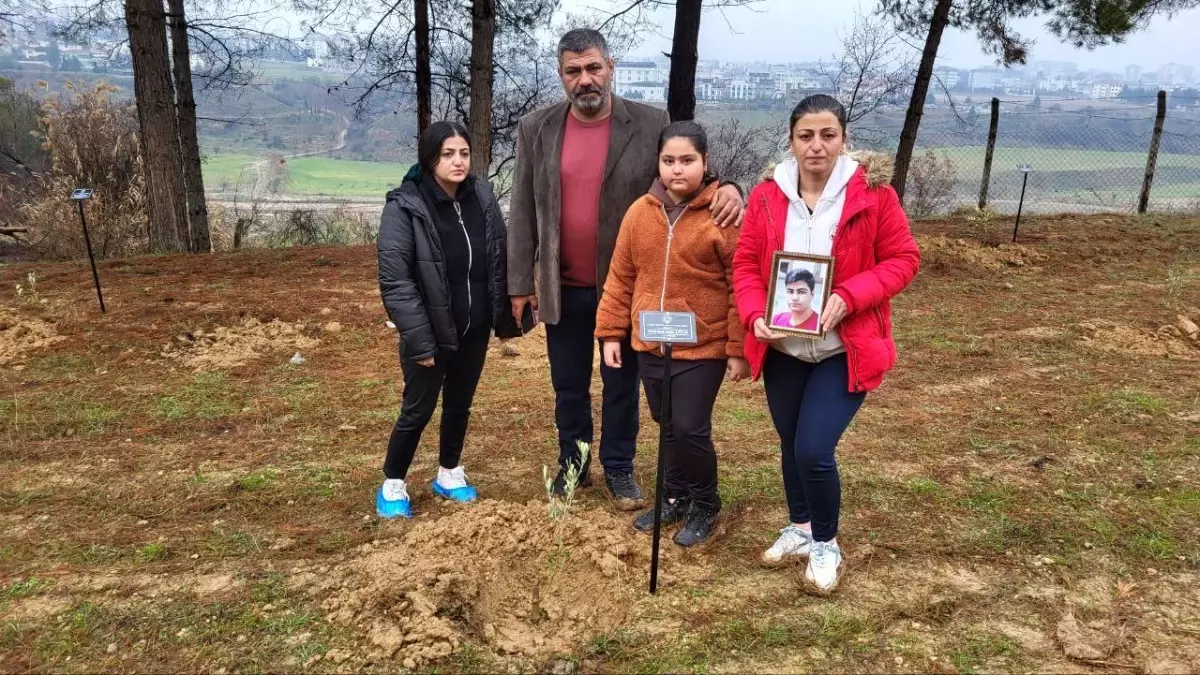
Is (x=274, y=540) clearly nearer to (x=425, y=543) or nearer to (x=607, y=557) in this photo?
(x=425, y=543)

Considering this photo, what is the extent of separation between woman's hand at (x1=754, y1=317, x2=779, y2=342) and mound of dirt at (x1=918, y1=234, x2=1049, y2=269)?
750 centimetres

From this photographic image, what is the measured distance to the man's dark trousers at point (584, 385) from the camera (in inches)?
131

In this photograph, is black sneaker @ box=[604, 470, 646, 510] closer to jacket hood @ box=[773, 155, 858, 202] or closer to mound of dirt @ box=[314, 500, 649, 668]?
mound of dirt @ box=[314, 500, 649, 668]

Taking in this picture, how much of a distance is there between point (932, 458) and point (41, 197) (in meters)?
14.7

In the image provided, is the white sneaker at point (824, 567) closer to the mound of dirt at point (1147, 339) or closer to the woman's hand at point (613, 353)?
the woman's hand at point (613, 353)

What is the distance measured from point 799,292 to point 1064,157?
16.5 meters

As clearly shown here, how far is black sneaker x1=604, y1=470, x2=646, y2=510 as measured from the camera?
352 cm

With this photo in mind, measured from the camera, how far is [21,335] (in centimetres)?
610

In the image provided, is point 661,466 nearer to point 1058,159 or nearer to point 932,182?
point 932,182

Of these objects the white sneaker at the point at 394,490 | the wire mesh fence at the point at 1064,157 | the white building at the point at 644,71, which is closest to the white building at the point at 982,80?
the wire mesh fence at the point at 1064,157

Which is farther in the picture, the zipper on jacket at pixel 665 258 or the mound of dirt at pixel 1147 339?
the mound of dirt at pixel 1147 339

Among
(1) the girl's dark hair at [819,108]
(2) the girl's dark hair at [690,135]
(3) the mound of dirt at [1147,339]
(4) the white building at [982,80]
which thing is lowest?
(3) the mound of dirt at [1147,339]

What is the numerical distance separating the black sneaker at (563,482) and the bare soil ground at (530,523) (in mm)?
202

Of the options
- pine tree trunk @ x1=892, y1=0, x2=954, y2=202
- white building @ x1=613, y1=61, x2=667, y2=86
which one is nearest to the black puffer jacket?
white building @ x1=613, y1=61, x2=667, y2=86
